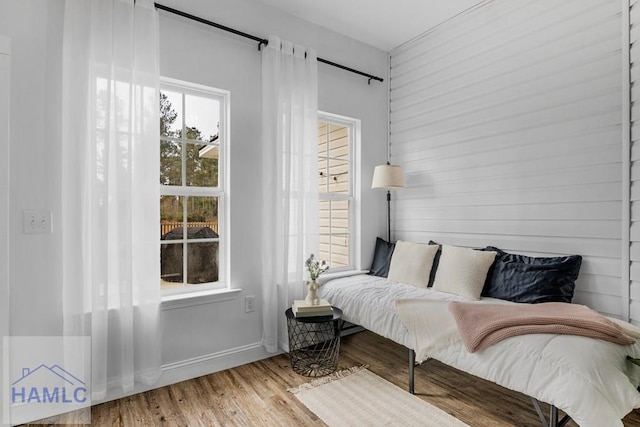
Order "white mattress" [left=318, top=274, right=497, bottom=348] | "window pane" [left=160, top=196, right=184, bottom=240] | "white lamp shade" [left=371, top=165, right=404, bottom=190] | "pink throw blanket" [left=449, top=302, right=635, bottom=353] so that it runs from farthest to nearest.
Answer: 1. "white lamp shade" [left=371, top=165, right=404, bottom=190]
2. "window pane" [left=160, top=196, right=184, bottom=240]
3. "white mattress" [left=318, top=274, right=497, bottom=348]
4. "pink throw blanket" [left=449, top=302, right=635, bottom=353]

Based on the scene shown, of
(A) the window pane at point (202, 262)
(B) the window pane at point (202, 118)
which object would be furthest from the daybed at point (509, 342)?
(B) the window pane at point (202, 118)

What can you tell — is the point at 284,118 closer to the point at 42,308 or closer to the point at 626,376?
the point at 42,308

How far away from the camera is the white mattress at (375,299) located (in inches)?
95.0

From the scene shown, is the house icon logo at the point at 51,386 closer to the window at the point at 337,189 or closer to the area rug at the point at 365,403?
the area rug at the point at 365,403

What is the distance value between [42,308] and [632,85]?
12.7 feet

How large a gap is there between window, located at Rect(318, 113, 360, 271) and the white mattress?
0.44 metres

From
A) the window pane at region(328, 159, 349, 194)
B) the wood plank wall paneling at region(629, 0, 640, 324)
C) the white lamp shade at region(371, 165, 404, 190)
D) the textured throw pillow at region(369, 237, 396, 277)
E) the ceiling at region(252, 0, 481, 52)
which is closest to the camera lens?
the wood plank wall paneling at region(629, 0, 640, 324)

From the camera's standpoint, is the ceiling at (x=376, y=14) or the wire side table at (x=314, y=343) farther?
the ceiling at (x=376, y=14)

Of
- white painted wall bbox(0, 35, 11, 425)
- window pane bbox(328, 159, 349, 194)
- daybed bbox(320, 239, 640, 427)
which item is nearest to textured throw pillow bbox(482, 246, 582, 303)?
daybed bbox(320, 239, 640, 427)

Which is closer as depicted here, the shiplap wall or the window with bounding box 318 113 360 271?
the shiplap wall

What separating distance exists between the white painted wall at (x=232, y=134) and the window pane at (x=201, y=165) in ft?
0.58

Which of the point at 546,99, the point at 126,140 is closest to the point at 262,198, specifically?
the point at 126,140

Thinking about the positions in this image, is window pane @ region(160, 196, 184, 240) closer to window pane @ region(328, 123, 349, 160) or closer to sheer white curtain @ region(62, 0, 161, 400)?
sheer white curtain @ region(62, 0, 161, 400)

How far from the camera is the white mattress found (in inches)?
95.0
